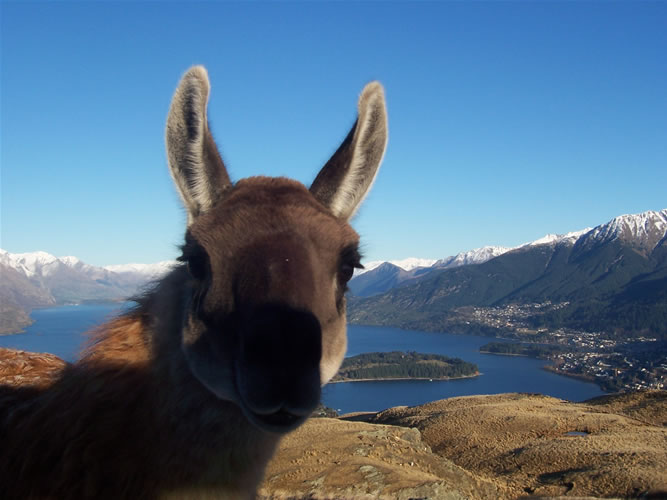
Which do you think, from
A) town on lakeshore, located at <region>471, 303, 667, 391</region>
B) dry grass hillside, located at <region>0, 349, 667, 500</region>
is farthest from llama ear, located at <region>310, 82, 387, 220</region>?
town on lakeshore, located at <region>471, 303, 667, 391</region>

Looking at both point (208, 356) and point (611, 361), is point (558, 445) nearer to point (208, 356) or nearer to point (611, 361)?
point (208, 356)

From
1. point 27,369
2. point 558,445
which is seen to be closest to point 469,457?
point 558,445

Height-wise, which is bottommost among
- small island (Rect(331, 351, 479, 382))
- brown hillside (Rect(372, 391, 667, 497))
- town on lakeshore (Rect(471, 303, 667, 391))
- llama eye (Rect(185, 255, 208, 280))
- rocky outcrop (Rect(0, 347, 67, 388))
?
town on lakeshore (Rect(471, 303, 667, 391))

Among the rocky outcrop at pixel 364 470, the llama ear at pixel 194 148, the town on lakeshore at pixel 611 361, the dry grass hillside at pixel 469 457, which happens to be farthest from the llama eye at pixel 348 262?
the town on lakeshore at pixel 611 361

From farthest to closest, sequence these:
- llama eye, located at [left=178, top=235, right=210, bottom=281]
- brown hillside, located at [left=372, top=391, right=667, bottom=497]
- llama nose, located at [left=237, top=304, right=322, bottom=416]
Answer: brown hillside, located at [left=372, top=391, right=667, bottom=497] < llama eye, located at [left=178, top=235, right=210, bottom=281] < llama nose, located at [left=237, top=304, right=322, bottom=416]

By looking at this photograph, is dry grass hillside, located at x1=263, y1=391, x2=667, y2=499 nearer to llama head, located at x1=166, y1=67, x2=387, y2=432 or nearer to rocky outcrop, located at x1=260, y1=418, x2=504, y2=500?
rocky outcrop, located at x1=260, y1=418, x2=504, y2=500

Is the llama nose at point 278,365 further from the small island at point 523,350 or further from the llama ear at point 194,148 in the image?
the small island at point 523,350
